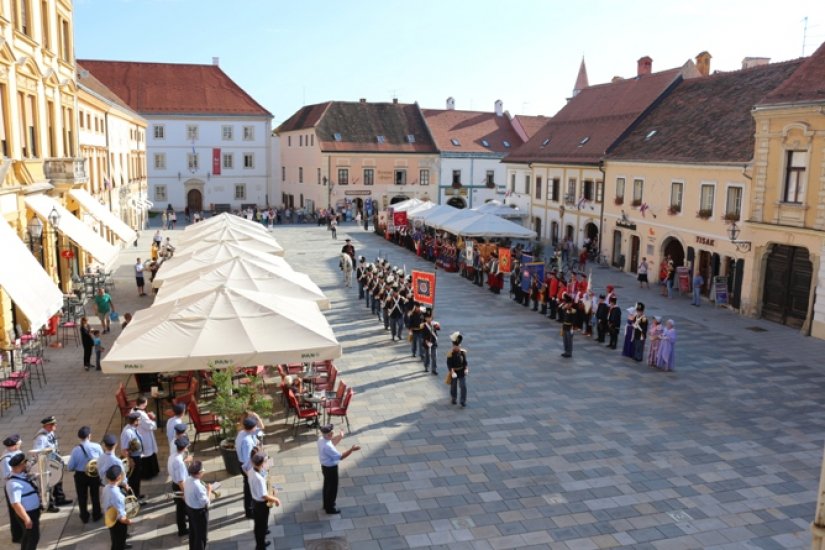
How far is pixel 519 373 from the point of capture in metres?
17.3

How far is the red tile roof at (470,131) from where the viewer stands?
65188 millimetres

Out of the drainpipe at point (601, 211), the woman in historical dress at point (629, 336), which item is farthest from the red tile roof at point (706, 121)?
the woman in historical dress at point (629, 336)

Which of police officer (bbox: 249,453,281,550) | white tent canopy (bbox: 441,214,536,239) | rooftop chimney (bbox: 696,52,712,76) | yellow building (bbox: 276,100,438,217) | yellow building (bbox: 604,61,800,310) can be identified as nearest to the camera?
police officer (bbox: 249,453,281,550)

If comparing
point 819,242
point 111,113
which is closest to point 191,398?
point 819,242

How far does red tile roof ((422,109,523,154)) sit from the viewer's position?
65188 millimetres

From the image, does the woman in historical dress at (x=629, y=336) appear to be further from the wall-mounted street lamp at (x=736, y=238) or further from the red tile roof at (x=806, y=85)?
the red tile roof at (x=806, y=85)

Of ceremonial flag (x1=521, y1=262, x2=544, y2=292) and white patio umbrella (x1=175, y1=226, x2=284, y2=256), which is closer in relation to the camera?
white patio umbrella (x1=175, y1=226, x2=284, y2=256)

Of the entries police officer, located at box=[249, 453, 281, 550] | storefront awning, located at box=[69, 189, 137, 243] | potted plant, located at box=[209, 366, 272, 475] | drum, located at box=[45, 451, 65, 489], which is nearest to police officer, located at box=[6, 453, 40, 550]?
drum, located at box=[45, 451, 65, 489]

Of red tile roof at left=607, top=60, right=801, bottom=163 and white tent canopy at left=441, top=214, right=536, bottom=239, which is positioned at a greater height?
red tile roof at left=607, top=60, right=801, bottom=163

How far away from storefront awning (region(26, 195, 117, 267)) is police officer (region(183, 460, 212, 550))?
586 inches

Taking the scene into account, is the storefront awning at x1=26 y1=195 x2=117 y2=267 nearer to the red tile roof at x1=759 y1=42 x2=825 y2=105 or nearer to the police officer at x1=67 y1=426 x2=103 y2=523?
the police officer at x1=67 y1=426 x2=103 y2=523

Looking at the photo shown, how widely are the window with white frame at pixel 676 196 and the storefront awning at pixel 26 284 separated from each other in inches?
959

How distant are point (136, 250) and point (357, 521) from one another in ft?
112

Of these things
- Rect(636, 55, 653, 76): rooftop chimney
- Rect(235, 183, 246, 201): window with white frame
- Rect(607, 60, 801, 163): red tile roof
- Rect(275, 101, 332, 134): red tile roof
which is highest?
Rect(636, 55, 653, 76): rooftop chimney
